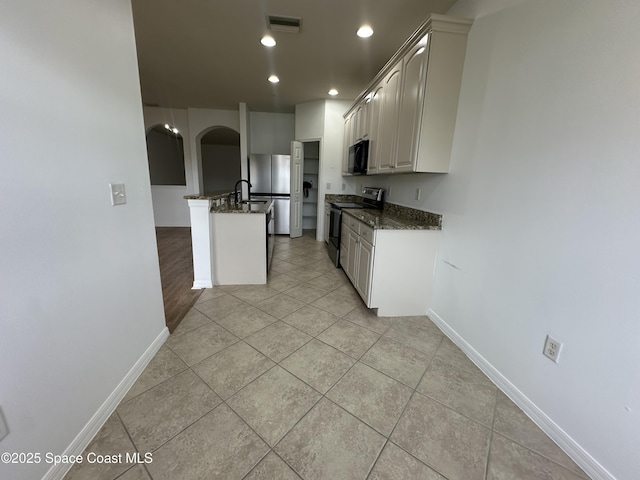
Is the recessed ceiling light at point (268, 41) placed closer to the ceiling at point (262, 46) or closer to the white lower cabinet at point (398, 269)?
the ceiling at point (262, 46)

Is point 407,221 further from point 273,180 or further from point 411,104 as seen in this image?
point 273,180

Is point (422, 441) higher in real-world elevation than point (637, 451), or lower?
lower

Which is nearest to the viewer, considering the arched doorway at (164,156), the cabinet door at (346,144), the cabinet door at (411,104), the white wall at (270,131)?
the cabinet door at (411,104)

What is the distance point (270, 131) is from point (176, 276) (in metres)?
4.19

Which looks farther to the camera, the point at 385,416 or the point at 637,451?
the point at 385,416

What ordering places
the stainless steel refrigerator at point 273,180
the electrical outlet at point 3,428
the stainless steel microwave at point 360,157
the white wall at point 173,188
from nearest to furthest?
the electrical outlet at point 3,428
the stainless steel microwave at point 360,157
the stainless steel refrigerator at point 273,180
the white wall at point 173,188

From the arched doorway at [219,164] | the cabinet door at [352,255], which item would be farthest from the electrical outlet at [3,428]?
the arched doorway at [219,164]

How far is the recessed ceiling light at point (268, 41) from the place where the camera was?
2.85 m

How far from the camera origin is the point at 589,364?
120 cm

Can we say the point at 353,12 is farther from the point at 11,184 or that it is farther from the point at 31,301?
the point at 31,301

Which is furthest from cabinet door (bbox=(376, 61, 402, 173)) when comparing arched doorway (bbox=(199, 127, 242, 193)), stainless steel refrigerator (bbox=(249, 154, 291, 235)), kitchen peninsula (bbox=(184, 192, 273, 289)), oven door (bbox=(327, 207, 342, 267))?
arched doorway (bbox=(199, 127, 242, 193))

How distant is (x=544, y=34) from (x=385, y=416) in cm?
229

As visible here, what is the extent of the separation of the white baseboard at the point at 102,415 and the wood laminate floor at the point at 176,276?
46cm

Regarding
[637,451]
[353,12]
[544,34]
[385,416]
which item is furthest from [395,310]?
[353,12]
